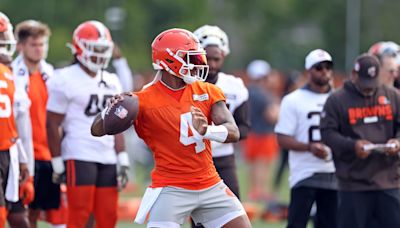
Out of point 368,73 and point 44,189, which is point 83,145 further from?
point 368,73

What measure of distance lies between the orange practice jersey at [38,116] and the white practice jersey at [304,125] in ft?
7.53

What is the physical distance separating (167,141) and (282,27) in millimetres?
31728

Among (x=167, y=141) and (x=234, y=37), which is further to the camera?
(x=234, y=37)

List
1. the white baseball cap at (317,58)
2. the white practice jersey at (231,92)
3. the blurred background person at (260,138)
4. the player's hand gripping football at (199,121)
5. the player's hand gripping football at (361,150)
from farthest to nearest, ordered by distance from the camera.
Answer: the blurred background person at (260,138) < the white baseball cap at (317,58) < the white practice jersey at (231,92) < the player's hand gripping football at (361,150) < the player's hand gripping football at (199,121)

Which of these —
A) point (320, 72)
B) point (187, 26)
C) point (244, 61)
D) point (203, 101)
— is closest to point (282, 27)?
point (244, 61)

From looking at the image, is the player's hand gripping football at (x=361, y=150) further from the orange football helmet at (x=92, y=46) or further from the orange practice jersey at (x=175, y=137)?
the orange football helmet at (x=92, y=46)

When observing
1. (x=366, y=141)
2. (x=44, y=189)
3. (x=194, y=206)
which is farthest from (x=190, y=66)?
(x=44, y=189)

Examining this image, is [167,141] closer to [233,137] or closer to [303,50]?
[233,137]

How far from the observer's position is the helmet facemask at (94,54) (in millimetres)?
10695

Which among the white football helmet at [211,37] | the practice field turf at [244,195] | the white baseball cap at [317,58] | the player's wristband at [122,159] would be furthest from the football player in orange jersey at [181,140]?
the practice field turf at [244,195]

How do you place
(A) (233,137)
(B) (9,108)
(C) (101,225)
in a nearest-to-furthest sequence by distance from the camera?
(A) (233,137) → (B) (9,108) → (C) (101,225)

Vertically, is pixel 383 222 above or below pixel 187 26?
below

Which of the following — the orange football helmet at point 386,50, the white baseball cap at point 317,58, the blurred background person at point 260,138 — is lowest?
the blurred background person at point 260,138

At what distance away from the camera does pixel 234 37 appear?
41.7m
